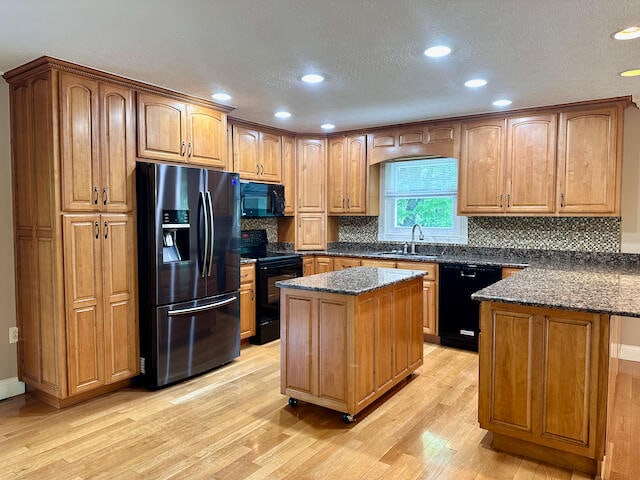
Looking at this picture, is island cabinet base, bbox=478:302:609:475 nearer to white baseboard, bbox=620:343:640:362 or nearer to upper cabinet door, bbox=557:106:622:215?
upper cabinet door, bbox=557:106:622:215

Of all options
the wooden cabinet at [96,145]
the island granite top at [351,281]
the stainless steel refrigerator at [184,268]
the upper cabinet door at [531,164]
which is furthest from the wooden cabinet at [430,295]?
the wooden cabinet at [96,145]

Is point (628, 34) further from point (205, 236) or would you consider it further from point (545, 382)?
point (205, 236)

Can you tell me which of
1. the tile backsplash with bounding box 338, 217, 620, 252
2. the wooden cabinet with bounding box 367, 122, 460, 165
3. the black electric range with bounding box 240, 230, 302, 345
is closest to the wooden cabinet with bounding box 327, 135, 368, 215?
the wooden cabinet with bounding box 367, 122, 460, 165

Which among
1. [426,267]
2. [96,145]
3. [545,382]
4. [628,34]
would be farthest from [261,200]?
[628,34]

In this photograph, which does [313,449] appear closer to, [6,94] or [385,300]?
[385,300]

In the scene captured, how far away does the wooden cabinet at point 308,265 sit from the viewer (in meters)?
5.05

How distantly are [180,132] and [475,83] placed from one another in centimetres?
233

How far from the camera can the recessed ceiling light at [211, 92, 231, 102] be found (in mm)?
3595

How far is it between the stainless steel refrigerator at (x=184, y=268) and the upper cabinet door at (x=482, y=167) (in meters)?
2.29

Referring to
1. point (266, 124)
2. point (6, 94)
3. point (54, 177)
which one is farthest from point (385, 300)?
point (6, 94)

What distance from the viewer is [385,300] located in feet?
9.93

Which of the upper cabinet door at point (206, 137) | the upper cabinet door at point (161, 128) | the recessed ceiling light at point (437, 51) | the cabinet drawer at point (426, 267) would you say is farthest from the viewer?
the cabinet drawer at point (426, 267)

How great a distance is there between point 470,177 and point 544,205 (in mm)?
731

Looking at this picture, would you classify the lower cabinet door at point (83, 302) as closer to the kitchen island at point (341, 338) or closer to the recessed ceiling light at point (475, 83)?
the kitchen island at point (341, 338)
